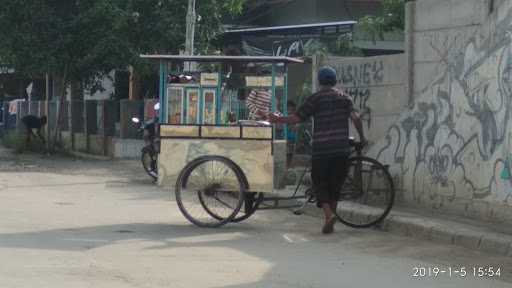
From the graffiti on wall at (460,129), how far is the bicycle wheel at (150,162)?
18.4ft

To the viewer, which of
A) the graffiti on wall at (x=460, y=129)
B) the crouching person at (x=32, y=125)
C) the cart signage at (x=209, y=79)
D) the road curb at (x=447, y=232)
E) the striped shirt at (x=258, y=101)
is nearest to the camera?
the road curb at (x=447, y=232)

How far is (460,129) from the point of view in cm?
946

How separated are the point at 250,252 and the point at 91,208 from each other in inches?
160

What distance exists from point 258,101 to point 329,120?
6.15 feet

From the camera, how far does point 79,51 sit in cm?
2055

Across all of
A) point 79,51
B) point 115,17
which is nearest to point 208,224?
point 115,17

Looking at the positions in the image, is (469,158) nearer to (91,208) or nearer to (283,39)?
(91,208)

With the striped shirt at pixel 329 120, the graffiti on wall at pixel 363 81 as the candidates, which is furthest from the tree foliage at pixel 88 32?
the striped shirt at pixel 329 120

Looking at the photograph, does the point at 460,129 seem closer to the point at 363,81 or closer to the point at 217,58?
the point at 363,81

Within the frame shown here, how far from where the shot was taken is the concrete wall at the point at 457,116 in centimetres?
874

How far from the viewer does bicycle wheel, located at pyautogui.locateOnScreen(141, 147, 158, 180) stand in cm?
1525

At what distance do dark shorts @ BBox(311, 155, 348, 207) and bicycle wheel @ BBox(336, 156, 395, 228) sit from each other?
0.78 feet

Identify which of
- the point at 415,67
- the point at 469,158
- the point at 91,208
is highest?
the point at 415,67
